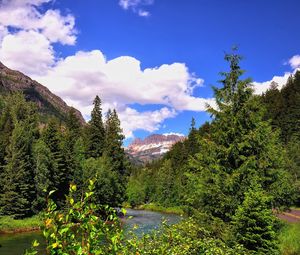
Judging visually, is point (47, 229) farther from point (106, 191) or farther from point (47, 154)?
point (106, 191)

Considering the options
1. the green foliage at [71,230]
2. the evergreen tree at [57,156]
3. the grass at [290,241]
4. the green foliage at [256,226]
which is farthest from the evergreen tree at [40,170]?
the green foliage at [71,230]

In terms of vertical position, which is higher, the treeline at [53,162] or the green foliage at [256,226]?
the treeline at [53,162]

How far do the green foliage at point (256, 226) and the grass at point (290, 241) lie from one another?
495 centimetres

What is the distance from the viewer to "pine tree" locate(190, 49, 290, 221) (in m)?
22.5

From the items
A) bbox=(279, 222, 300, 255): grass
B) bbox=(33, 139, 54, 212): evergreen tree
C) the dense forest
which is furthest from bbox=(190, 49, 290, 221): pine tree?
bbox=(33, 139, 54, 212): evergreen tree

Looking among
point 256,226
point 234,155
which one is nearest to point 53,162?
point 234,155

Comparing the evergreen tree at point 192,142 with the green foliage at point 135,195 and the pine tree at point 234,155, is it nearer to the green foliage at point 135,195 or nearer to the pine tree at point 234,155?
the green foliage at point 135,195

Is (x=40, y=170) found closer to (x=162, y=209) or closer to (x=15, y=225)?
(x=15, y=225)

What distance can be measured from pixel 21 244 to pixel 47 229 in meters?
34.6

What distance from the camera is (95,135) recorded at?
7412cm

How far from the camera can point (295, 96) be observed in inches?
4136

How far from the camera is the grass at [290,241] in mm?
21280

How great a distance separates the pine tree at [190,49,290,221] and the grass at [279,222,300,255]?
7.69 ft

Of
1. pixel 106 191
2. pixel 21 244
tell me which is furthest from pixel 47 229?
pixel 106 191
